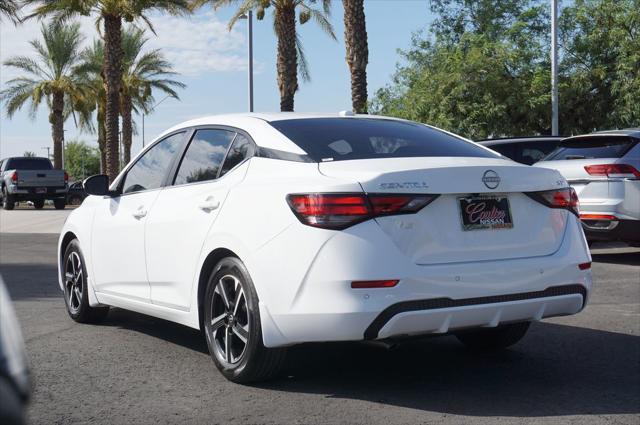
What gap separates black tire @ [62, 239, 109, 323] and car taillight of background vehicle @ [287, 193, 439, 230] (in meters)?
3.19

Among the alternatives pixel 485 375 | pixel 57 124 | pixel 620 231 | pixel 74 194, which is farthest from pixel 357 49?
pixel 57 124

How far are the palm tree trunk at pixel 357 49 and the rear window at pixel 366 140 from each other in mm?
16164

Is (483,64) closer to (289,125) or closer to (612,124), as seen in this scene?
(612,124)

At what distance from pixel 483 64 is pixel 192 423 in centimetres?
2582

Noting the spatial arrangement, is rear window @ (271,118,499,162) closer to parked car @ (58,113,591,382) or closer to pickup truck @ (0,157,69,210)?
parked car @ (58,113,591,382)

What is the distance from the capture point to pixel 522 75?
1211 inches

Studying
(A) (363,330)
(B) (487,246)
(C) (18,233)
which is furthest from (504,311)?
(C) (18,233)

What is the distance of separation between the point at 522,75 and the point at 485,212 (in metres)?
27.3

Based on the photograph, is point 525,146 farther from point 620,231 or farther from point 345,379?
point 345,379

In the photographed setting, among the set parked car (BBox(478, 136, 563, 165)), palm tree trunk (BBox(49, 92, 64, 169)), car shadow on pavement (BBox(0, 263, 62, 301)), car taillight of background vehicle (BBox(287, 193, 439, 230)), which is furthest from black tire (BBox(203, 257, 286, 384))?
palm tree trunk (BBox(49, 92, 64, 169))

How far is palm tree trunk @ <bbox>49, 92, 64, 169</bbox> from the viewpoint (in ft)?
A: 156

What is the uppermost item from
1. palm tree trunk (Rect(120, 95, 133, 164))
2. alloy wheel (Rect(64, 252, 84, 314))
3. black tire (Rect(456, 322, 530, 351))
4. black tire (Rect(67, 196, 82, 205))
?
palm tree trunk (Rect(120, 95, 133, 164))

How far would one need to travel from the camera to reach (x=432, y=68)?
3039 centimetres

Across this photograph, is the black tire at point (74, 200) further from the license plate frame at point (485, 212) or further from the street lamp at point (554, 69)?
the license plate frame at point (485, 212)
